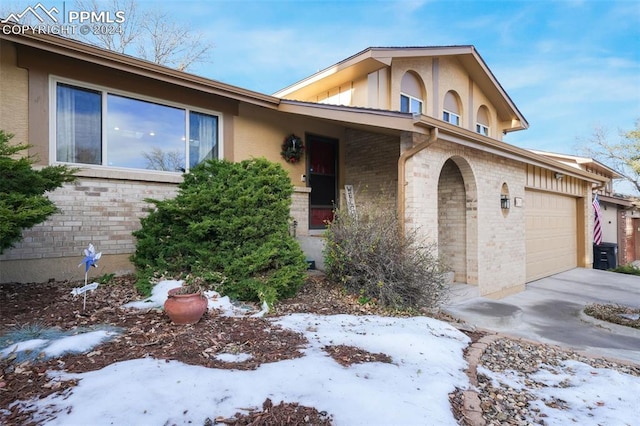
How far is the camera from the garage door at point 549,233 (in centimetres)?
972

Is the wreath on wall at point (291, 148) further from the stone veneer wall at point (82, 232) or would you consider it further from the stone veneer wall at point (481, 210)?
the stone veneer wall at point (82, 232)

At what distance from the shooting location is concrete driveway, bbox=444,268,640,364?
485 centimetres

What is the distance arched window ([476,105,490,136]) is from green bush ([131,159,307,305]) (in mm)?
9174

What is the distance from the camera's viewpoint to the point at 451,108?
1030cm

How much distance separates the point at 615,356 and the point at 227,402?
4798 mm

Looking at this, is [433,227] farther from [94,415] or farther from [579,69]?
[579,69]

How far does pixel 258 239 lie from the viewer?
4633mm

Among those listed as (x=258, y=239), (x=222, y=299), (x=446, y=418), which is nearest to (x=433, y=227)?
(x=258, y=239)

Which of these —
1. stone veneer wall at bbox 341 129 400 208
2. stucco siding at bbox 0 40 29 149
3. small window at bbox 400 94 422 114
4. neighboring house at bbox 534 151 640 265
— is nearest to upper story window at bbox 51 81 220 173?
stucco siding at bbox 0 40 29 149

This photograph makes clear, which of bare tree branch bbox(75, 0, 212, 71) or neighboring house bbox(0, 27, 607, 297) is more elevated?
bare tree branch bbox(75, 0, 212, 71)

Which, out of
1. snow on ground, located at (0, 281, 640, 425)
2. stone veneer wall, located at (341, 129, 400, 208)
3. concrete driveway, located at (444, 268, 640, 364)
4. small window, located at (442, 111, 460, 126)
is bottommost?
concrete driveway, located at (444, 268, 640, 364)

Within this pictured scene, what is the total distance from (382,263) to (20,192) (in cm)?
448

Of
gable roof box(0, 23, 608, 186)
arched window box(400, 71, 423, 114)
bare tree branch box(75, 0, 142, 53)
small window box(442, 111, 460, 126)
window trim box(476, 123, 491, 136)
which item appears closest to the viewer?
gable roof box(0, 23, 608, 186)

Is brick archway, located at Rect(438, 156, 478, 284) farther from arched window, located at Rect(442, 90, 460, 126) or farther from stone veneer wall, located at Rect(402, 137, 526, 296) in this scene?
arched window, located at Rect(442, 90, 460, 126)
